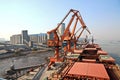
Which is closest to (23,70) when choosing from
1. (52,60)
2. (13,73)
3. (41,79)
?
(13,73)

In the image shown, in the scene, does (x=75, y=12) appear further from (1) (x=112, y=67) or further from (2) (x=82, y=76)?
(2) (x=82, y=76)

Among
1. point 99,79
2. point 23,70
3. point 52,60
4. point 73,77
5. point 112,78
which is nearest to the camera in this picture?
point 99,79

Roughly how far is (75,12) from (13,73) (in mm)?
40005

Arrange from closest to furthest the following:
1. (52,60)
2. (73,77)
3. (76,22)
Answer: (73,77)
(52,60)
(76,22)

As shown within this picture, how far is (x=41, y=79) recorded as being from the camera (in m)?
29.5

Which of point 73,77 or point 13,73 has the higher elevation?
point 73,77

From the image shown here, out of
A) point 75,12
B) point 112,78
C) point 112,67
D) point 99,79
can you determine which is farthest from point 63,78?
point 75,12

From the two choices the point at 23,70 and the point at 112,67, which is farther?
the point at 23,70

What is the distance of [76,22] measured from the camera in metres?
70.4

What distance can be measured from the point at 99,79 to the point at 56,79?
8.69 meters

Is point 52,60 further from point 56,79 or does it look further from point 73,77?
point 73,77

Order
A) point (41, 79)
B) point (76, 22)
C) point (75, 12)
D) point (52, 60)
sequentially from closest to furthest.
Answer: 1. point (41, 79)
2. point (52, 60)
3. point (75, 12)
4. point (76, 22)

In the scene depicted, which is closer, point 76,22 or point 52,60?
point 52,60

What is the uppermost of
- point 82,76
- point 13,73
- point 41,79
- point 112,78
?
point 82,76
